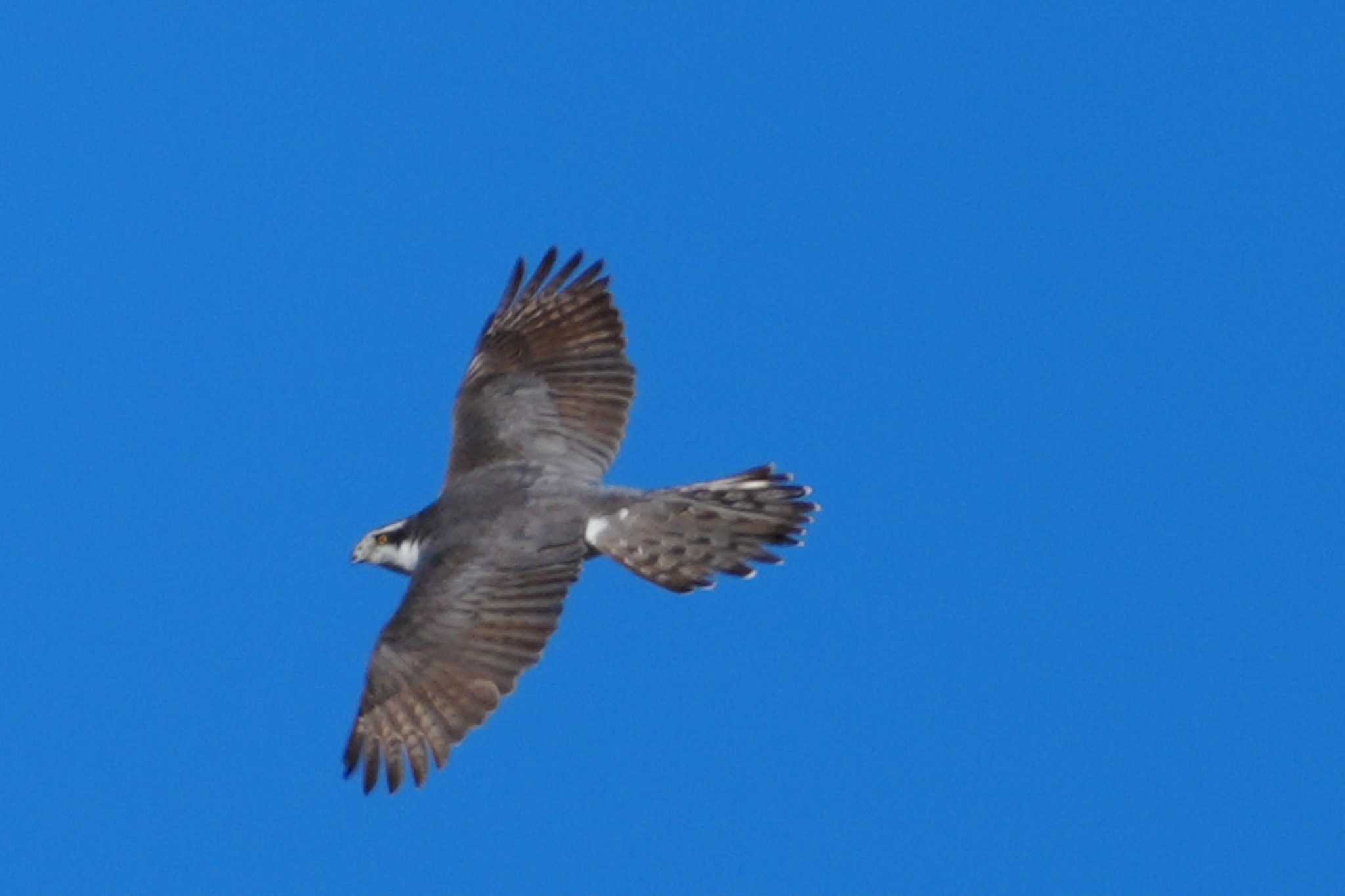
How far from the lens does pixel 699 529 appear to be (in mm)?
13984

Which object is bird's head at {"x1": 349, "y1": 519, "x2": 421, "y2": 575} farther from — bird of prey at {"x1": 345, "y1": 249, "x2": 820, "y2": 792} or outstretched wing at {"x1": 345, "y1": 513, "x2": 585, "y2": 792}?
outstretched wing at {"x1": 345, "y1": 513, "x2": 585, "y2": 792}

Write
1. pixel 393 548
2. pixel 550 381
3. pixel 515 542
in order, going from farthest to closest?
pixel 550 381, pixel 393 548, pixel 515 542

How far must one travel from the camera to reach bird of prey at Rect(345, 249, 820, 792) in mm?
13438

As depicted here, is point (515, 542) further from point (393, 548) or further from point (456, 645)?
point (393, 548)

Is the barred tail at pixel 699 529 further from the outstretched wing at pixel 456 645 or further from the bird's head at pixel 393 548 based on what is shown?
the bird's head at pixel 393 548

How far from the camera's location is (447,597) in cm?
1373

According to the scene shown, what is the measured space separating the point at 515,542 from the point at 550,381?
1809 mm

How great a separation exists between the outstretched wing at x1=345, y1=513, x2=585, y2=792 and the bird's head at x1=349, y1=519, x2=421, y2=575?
0.61 metres

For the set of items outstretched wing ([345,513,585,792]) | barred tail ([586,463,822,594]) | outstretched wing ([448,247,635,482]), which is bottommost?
outstretched wing ([345,513,585,792])

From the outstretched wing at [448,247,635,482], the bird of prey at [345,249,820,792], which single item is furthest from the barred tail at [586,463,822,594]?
the outstretched wing at [448,247,635,482]

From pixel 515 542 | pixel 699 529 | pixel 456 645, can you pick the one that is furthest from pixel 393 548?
pixel 699 529

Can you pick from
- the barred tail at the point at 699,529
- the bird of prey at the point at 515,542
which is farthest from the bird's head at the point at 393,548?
the barred tail at the point at 699,529

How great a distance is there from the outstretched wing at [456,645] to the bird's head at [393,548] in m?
0.61


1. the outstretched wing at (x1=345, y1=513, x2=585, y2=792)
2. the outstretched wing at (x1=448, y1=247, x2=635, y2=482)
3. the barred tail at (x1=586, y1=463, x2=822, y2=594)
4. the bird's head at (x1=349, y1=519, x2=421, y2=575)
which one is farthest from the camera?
the outstretched wing at (x1=448, y1=247, x2=635, y2=482)
